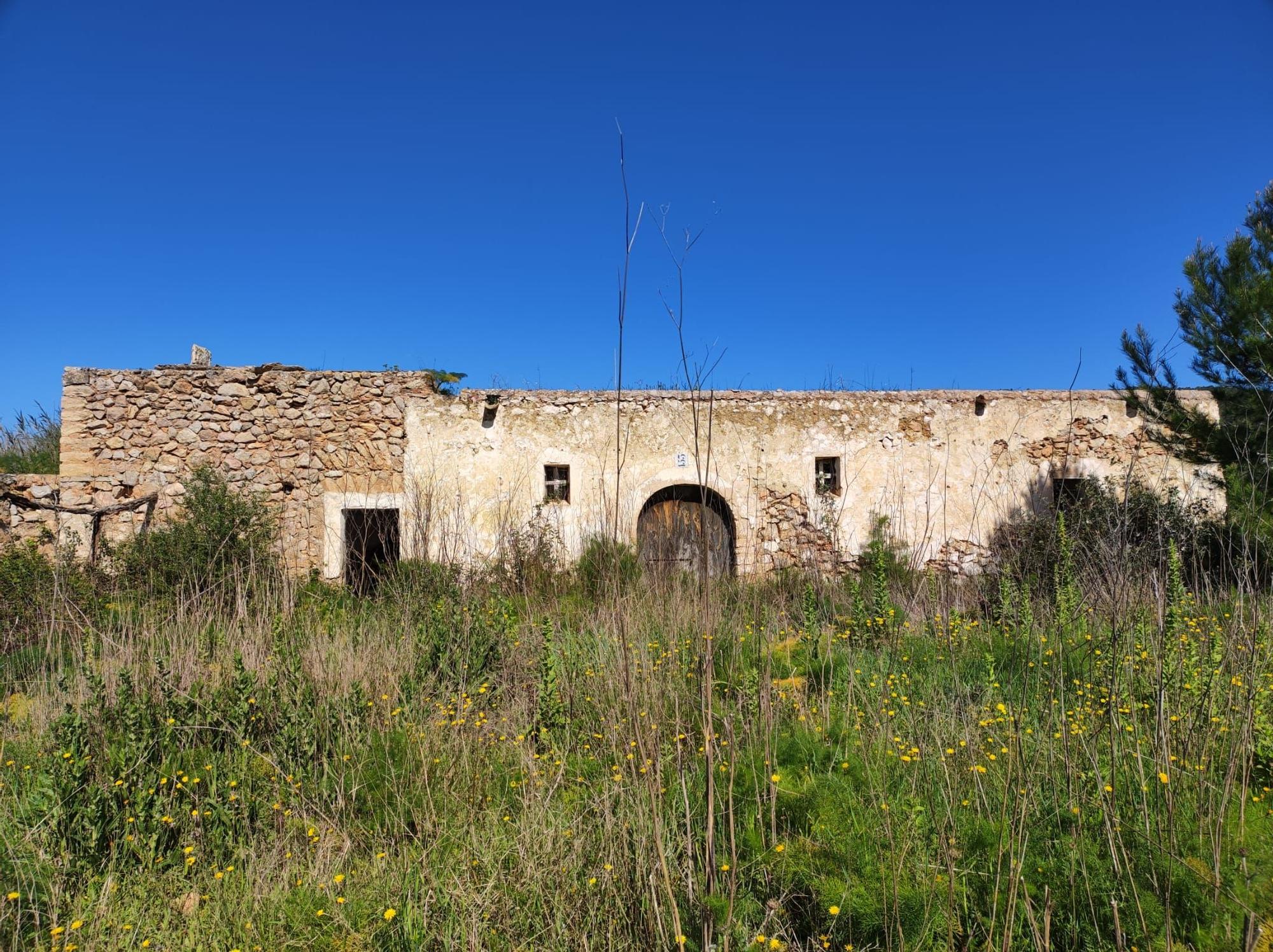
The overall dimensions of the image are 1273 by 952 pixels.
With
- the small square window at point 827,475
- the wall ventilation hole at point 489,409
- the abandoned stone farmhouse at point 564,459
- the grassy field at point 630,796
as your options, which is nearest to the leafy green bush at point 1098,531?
the abandoned stone farmhouse at point 564,459

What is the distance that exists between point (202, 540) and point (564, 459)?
406cm

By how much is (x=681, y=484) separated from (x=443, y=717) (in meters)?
5.82

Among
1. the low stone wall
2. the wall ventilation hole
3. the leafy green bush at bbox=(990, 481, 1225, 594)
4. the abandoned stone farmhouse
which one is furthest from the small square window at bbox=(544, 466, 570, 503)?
the low stone wall

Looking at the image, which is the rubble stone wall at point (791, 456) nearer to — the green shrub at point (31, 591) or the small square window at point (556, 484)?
the small square window at point (556, 484)

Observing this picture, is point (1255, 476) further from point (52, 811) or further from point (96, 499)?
point (96, 499)

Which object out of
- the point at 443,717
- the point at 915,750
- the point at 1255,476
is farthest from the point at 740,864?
the point at 1255,476

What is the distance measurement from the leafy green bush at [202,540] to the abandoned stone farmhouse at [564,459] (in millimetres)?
364

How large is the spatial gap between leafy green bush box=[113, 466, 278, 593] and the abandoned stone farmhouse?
0.36 m

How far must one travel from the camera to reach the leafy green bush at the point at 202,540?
6770 millimetres

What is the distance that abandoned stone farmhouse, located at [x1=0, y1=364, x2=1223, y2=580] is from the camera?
812 centimetres

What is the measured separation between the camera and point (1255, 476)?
19.7ft

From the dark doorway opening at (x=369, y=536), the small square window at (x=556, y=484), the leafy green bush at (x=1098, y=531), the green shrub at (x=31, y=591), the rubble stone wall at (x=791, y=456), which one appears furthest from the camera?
the small square window at (x=556, y=484)

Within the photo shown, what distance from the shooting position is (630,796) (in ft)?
7.59

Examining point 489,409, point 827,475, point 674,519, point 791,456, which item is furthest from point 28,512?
point 827,475
